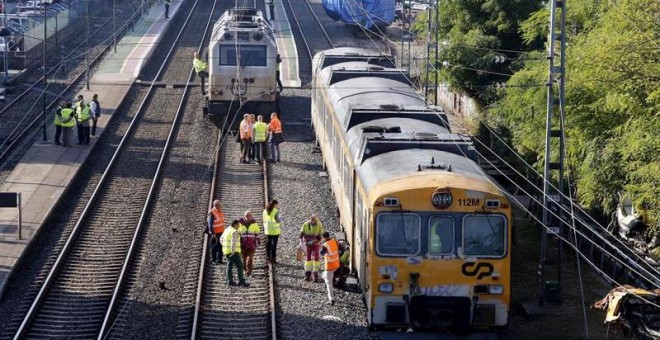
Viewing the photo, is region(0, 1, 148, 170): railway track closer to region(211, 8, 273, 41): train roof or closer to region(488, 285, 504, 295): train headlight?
region(211, 8, 273, 41): train roof

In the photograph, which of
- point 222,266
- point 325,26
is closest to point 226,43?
point 222,266

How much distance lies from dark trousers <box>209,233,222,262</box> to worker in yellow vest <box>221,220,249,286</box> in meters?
1.16

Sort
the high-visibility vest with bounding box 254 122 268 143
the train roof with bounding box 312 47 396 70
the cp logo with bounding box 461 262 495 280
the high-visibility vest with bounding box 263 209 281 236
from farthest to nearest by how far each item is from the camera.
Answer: the train roof with bounding box 312 47 396 70, the high-visibility vest with bounding box 254 122 268 143, the high-visibility vest with bounding box 263 209 281 236, the cp logo with bounding box 461 262 495 280

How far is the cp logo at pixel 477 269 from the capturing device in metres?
16.0

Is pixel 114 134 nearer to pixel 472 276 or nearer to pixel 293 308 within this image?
pixel 293 308

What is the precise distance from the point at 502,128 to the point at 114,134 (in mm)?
10722

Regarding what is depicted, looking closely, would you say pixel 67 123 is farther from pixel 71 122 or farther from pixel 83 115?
pixel 83 115

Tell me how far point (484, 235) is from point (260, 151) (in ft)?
46.2

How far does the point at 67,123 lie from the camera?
29.9 metres

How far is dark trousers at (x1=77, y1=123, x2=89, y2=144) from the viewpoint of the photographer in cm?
3011

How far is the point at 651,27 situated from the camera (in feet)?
65.9

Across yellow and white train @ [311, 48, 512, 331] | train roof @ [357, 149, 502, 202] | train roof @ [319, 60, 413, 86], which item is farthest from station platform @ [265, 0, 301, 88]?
yellow and white train @ [311, 48, 512, 331]

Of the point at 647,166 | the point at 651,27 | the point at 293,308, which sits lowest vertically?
the point at 293,308

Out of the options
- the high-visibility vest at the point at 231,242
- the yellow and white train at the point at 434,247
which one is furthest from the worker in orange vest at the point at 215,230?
the yellow and white train at the point at 434,247
